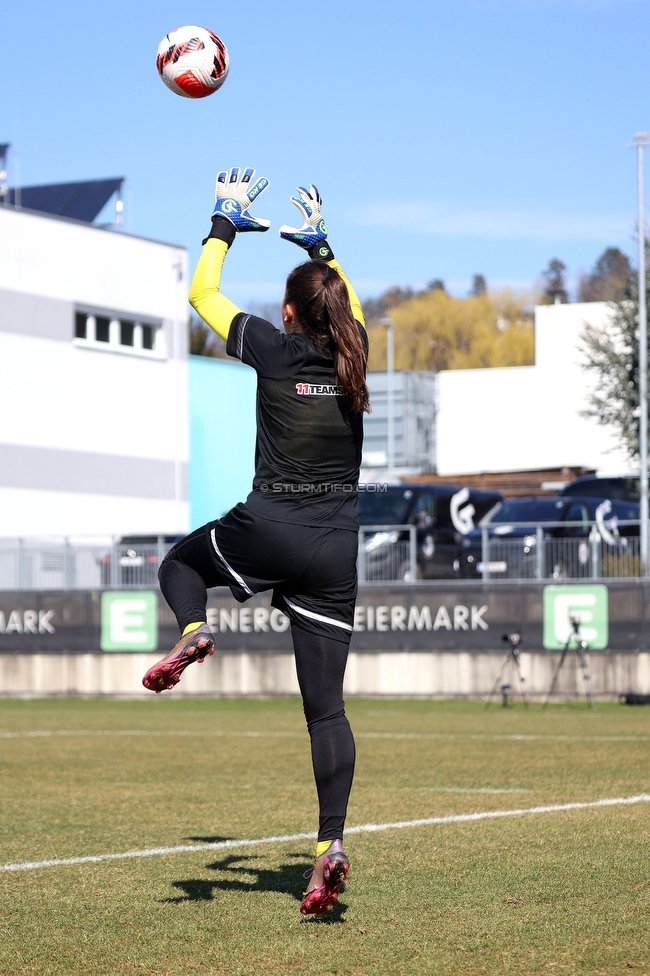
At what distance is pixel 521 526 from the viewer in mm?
25562

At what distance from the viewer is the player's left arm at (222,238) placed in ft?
17.5

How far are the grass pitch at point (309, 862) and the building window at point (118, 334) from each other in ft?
99.0

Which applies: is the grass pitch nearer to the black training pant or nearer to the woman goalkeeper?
the black training pant

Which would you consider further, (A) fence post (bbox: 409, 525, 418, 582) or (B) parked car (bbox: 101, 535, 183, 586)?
(B) parked car (bbox: 101, 535, 183, 586)

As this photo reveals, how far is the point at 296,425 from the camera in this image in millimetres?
5262

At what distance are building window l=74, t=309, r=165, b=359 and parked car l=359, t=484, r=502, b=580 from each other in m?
15.4

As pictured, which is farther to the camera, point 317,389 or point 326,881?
point 317,389

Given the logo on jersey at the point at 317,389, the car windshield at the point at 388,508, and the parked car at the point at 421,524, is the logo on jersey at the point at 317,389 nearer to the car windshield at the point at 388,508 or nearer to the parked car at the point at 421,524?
the parked car at the point at 421,524

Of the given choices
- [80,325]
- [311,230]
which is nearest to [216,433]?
[80,325]

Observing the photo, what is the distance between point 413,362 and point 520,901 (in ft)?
304

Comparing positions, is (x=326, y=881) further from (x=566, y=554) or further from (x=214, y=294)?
(x=566, y=554)

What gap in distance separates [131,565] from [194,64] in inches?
768

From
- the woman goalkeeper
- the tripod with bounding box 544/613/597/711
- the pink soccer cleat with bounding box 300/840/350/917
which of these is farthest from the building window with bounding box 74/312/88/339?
the pink soccer cleat with bounding box 300/840/350/917

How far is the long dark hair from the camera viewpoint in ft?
17.1
